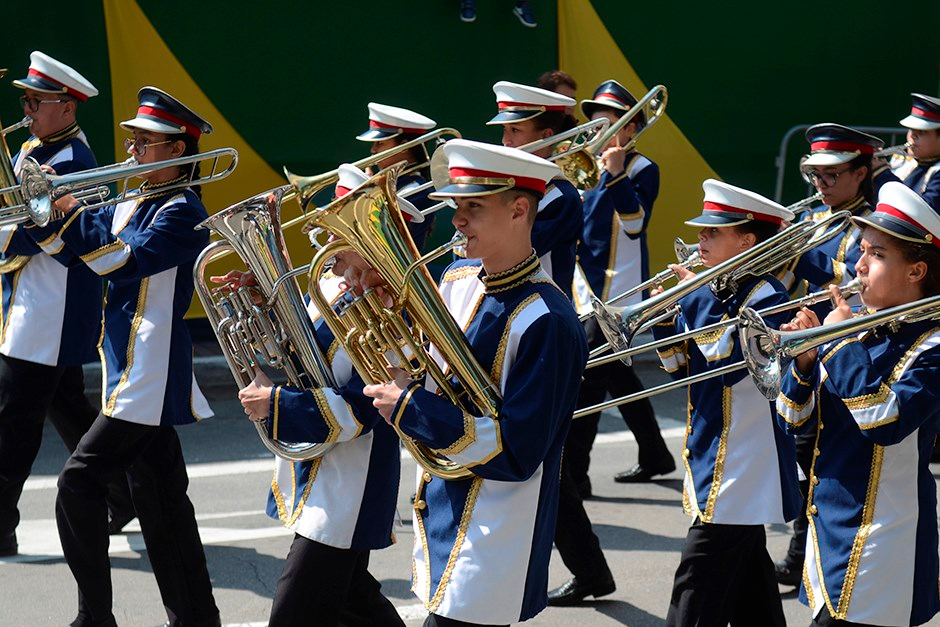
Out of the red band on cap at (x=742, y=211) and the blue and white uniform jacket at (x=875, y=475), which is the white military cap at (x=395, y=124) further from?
the blue and white uniform jacket at (x=875, y=475)

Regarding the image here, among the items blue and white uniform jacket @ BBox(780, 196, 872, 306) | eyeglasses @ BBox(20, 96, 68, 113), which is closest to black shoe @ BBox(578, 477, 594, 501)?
blue and white uniform jacket @ BBox(780, 196, 872, 306)

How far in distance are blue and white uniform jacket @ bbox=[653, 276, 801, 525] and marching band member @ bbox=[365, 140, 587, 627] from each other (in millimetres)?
1109

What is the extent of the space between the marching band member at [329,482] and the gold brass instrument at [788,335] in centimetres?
102

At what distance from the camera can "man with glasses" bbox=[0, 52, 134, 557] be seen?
5.45 metres

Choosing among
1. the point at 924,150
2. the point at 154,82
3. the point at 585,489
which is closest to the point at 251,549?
the point at 585,489

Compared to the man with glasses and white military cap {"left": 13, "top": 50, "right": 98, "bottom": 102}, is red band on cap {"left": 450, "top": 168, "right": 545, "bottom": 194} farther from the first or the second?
white military cap {"left": 13, "top": 50, "right": 98, "bottom": 102}

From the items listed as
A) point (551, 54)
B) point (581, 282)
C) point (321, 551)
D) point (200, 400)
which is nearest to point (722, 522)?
point (321, 551)

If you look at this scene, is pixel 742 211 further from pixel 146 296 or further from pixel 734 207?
pixel 146 296

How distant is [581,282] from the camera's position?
674 centimetres

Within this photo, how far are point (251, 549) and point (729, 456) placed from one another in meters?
2.40

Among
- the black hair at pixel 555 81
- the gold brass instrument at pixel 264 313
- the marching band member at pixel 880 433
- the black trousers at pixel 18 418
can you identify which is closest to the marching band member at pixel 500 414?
the gold brass instrument at pixel 264 313

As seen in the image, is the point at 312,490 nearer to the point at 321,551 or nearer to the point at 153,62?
the point at 321,551

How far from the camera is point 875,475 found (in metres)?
3.46

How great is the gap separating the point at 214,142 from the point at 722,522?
5799 mm
